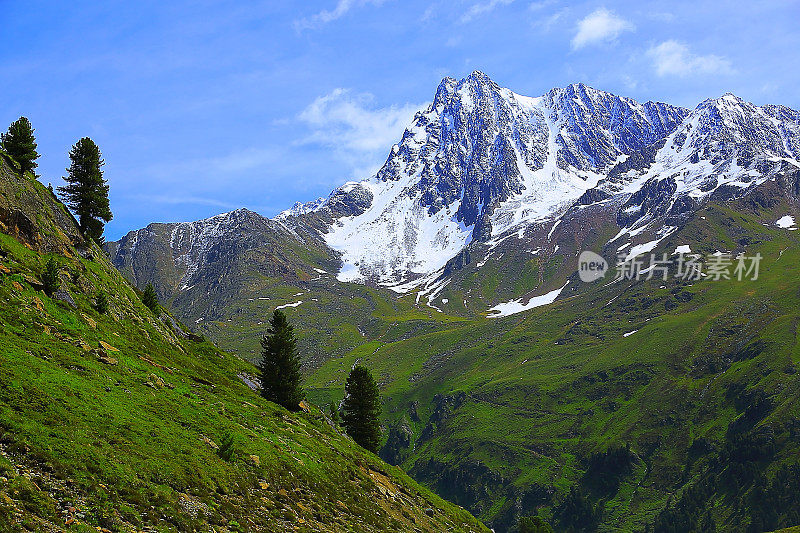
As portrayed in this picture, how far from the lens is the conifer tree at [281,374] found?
61094 mm

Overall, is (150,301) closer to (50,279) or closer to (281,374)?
(281,374)

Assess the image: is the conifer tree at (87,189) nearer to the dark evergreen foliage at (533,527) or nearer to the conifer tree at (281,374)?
the conifer tree at (281,374)

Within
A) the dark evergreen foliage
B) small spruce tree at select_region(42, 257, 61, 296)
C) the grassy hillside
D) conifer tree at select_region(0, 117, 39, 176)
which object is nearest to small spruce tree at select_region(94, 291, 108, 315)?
the grassy hillside

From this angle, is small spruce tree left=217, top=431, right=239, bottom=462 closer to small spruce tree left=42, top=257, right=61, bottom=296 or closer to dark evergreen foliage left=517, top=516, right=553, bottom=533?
small spruce tree left=42, top=257, right=61, bottom=296

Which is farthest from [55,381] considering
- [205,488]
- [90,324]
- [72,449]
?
[90,324]

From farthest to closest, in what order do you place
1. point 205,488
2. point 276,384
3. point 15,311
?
point 276,384 < point 15,311 < point 205,488

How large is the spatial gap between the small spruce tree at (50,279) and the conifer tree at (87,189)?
55.4 feet

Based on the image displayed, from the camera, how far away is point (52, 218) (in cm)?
5131

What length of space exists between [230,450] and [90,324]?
1811 cm

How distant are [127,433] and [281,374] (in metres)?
34.8

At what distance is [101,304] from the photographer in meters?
47.1

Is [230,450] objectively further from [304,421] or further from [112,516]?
[304,421]

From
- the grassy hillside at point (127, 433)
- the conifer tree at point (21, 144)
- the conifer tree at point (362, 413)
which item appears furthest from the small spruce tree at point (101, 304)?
the conifer tree at point (362, 413)

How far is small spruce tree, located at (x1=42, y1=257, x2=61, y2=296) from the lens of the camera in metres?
41.0
